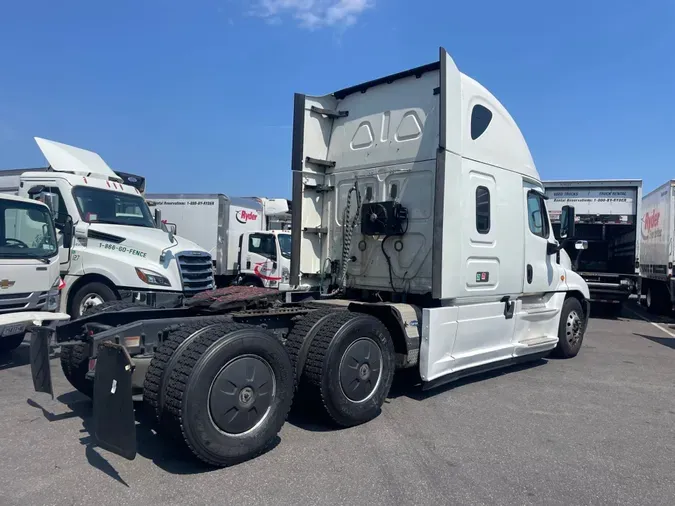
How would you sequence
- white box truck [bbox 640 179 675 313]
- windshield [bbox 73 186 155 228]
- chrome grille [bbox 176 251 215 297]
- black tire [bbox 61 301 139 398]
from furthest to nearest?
white box truck [bbox 640 179 675 313] → chrome grille [bbox 176 251 215 297] → windshield [bbox 73 186 155 228] → black tire [bbox 61 301 139 398]

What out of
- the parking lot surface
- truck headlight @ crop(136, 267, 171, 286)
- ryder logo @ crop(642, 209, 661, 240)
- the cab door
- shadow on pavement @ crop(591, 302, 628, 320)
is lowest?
the parking lot surface

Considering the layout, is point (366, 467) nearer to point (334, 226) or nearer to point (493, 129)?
point (334, 226)

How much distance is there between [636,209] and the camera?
1451 cm

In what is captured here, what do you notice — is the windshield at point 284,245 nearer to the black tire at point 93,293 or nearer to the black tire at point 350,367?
the black tire at point 93,293

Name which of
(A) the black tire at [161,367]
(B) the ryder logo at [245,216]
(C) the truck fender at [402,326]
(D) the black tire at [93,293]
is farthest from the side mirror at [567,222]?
(B) the ryder logo at [245,216]

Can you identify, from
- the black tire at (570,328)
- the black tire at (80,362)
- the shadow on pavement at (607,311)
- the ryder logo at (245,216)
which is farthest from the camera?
the ryder logo at (245,216)

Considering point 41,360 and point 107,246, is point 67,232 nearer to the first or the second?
point 107,246

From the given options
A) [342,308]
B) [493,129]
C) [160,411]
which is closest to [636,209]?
[493,129]

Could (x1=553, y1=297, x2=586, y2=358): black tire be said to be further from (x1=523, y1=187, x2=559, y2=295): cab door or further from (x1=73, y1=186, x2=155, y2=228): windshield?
(x1=73, y1=186, x2=155, y2=228): windshield

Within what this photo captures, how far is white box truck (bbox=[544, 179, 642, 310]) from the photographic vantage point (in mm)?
14305

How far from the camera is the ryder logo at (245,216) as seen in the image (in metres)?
17.8

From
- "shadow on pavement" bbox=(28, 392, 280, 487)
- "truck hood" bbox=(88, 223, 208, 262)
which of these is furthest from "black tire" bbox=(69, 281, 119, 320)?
"shadow on pavement" bbox=(28, 392, 280, 487)

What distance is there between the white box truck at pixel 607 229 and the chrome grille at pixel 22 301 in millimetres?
11739

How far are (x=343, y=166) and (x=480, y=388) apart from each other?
11.0ft
